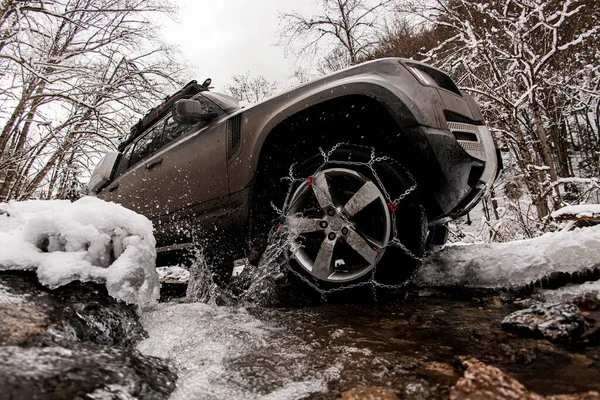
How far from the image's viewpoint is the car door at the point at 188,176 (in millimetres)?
2904

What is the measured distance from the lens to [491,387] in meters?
0.91

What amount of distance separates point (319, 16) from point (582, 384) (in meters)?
18.0

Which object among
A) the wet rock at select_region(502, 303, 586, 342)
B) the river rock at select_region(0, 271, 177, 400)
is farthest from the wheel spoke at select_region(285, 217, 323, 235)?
the wet rock at select_region(502, 303, 586, 342)

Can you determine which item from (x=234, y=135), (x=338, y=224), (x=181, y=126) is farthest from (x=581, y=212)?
(x=181, y=126)

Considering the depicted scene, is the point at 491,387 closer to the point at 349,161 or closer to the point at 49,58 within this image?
the point at 349,161

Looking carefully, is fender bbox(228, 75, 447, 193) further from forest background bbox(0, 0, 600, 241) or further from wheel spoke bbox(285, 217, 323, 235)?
forest background bbox(0, 0, 600, 241)

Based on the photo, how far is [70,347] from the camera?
1.14 meters

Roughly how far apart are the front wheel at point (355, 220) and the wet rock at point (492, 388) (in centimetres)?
122

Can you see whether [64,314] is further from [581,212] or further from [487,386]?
[581,212]

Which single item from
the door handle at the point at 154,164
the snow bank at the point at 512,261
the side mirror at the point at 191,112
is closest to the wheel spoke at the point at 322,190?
the snow bank at the point at 512,261

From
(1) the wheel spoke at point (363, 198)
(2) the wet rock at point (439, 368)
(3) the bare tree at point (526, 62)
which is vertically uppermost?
(3) the bare tree at point (526, 62)

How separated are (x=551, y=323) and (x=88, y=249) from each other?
6.83ft

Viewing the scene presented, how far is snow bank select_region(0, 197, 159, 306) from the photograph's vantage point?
5.82 ft

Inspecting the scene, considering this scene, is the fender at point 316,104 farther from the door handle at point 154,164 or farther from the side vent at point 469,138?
the door handle at point 154,164
